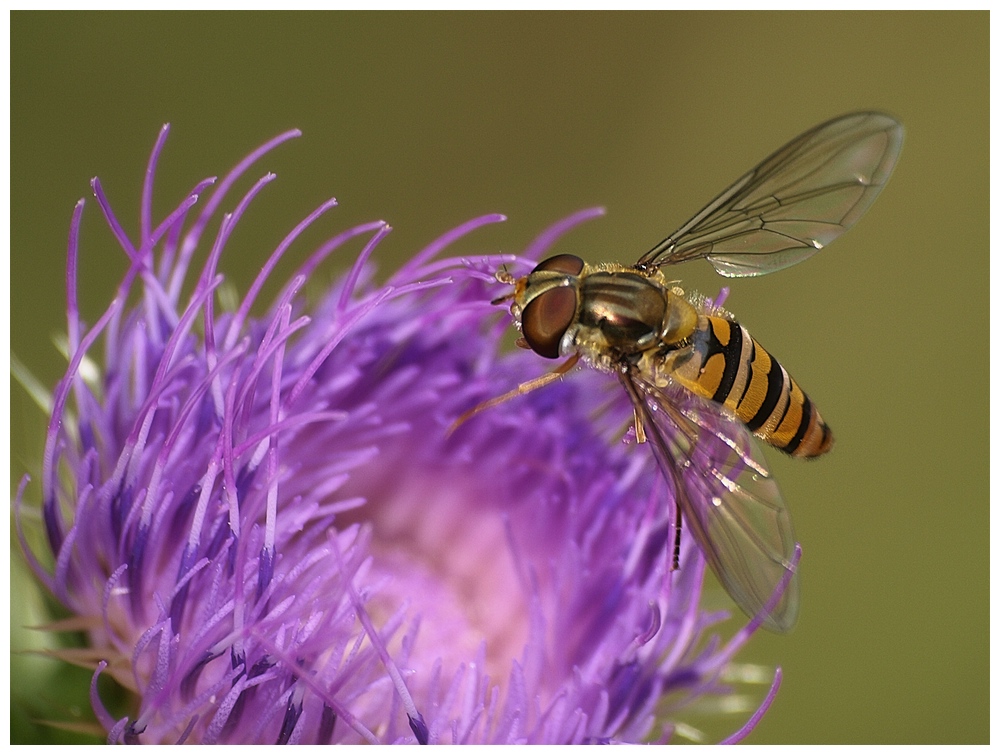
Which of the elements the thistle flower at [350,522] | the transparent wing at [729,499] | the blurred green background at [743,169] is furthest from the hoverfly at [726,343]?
the blurred green background at [743,169]

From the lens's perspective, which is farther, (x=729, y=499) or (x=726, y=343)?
(x=726, y=343)

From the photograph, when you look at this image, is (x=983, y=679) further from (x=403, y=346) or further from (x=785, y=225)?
(x=403, y=346)

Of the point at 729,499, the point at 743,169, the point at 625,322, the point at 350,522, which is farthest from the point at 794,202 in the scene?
the point at 743,169

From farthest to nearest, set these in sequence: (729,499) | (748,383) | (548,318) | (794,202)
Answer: (794,202), (748,383), (548,318), (729,499)

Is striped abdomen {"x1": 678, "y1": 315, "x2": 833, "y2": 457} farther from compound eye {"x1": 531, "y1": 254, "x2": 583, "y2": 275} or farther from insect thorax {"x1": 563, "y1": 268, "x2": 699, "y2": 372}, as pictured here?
compound eye {"x1": 531, "y1": 254, "x2": 583, "y2": 275}

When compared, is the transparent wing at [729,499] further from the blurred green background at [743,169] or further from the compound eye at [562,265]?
the blurred green background at [743,169]

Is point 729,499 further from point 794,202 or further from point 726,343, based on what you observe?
point 794,202
